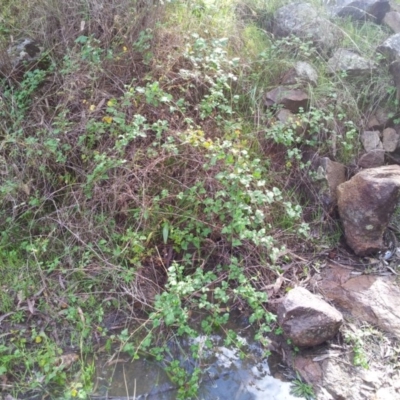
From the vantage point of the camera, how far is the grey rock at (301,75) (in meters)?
3.86

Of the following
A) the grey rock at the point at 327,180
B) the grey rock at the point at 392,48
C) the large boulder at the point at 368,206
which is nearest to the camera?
the large boulder at the point at 368,206

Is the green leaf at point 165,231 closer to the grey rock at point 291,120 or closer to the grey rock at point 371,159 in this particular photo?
the grey rock at point 291,120

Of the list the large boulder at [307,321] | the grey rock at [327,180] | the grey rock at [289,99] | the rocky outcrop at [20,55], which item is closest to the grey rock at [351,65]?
the grey rock at [289,99]

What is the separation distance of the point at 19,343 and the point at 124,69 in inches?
83.2

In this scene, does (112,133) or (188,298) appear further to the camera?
(112,133)

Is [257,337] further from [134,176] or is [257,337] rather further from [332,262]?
[134,176]

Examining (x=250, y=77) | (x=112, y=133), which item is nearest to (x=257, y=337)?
(x=112, y=133)

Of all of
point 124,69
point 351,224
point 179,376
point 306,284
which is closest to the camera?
point 179,376

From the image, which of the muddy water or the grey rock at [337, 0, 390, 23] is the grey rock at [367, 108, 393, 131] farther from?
the muddy water

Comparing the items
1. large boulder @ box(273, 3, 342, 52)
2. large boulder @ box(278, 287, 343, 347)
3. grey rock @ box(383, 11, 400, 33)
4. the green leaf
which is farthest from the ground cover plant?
grey rock @ box(383, 11, 400, 33)

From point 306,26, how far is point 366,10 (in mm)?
944

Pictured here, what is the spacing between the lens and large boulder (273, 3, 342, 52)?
428 centimetres

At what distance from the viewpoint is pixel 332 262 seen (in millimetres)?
3309

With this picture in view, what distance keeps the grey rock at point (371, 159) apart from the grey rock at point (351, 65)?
79 cm
